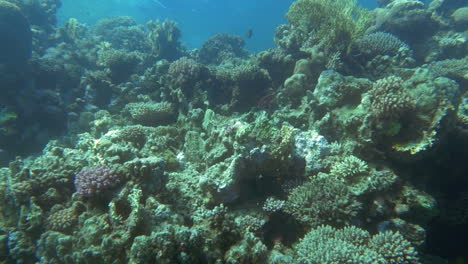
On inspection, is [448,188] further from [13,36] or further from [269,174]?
[13,36]

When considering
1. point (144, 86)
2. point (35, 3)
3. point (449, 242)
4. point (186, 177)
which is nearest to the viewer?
point (186, 177)

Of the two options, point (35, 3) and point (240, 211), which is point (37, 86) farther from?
point (240, 211)

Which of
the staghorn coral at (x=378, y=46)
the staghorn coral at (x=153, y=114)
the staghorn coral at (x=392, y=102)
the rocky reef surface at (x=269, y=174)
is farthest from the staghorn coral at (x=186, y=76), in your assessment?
the staghorn coral at (x=378, y=46)

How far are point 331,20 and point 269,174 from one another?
6.76m

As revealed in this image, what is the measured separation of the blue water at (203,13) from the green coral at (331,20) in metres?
56.0

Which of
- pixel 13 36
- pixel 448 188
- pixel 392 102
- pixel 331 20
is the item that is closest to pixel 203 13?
pixel 13 36

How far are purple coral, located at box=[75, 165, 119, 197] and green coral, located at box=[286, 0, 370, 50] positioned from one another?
7.67m

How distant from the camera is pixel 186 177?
15.4 ft

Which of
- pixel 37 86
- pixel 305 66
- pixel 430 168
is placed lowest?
pixel 430 168

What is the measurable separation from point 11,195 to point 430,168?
7962 mm

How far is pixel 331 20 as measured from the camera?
8555 millimetres

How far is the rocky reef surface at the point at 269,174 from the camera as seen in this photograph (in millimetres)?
3275

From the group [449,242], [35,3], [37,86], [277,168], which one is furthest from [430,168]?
[35,3]

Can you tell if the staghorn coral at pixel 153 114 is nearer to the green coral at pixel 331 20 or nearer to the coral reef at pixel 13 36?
the green coral at pixel 331 20
